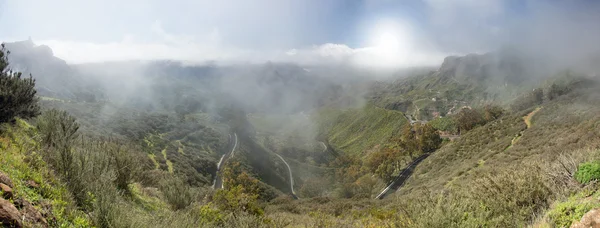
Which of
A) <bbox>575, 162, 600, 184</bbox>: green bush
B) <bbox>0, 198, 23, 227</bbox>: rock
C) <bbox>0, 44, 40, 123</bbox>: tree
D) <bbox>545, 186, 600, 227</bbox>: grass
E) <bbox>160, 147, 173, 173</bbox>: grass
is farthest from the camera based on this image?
<bbox>160, 147, 173, 173</bbox>: grass

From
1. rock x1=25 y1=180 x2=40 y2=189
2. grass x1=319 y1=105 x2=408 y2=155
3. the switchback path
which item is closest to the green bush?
rock x1=25 y1=180 x2=40 y2=189

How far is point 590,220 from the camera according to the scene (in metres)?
4.75

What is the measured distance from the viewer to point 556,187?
7.41 m

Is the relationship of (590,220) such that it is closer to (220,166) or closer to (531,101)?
(220,166)

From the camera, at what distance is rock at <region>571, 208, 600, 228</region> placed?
4.61 m

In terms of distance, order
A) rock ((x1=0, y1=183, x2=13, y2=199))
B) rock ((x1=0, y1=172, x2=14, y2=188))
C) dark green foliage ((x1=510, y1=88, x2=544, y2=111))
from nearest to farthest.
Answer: rock ((x1=0, y1=183, x2=13, y2=199)) < rock ((x1=0, y1=172, x2=14, y2=188)) < dark green foliage ((x1=510, y1=88, x2=544, y2=111))

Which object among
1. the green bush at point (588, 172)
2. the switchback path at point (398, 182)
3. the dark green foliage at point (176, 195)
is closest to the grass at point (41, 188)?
Answer: the dark green foliage at point (176, 195)

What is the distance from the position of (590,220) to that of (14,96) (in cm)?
1855

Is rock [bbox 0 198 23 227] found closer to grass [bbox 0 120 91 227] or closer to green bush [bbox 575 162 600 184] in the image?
grass [bbox 0 120 91 227]

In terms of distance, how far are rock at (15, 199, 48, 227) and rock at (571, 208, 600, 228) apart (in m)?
9.30

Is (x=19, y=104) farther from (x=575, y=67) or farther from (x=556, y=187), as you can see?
(x=575, y=67)

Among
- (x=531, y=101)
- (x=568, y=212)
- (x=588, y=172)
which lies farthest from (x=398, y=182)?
(x=531, y=101)

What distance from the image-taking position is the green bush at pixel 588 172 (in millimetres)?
6797

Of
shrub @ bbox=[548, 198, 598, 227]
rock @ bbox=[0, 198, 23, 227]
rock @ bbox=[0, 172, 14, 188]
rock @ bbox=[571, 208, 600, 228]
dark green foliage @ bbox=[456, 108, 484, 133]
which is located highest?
rock @ bbox=[0, 172, 14, 188]
